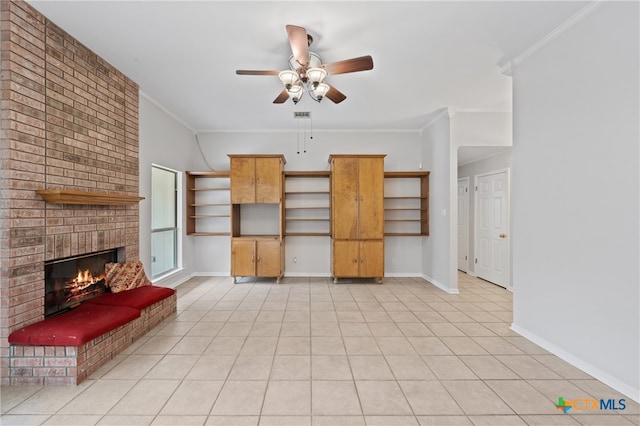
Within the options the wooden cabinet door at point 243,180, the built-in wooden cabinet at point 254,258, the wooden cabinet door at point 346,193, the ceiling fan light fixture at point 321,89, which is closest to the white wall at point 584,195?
the ceiling fan light fixture at point 321,89

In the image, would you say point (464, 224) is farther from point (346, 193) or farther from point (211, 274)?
point (211, 274)

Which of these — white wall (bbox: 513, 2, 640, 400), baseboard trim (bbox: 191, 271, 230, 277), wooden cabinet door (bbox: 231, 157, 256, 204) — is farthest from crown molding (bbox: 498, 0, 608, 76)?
baseboard trim (bbox: 191, 271, 230, 277)

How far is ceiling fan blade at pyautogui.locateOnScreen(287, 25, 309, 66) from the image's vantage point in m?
2.07

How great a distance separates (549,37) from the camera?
255 centimetres

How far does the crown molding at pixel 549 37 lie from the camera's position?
219 centimetres

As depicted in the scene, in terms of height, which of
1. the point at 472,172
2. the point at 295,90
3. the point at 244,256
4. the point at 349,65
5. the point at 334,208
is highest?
the point at 349,65

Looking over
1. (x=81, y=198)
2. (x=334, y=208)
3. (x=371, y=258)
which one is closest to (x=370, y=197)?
(x=334, y=208)

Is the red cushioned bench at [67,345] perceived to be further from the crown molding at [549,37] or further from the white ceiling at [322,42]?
the crown molding at [549,37]

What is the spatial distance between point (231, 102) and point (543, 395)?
4.68 metres

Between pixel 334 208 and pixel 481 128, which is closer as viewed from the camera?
pixel 481 128

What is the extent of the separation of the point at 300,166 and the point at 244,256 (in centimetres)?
204

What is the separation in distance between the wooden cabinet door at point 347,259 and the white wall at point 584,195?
8.24 feet

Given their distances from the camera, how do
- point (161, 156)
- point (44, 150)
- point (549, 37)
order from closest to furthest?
point (44, 150)
point (549, 37)
point (161, 156)

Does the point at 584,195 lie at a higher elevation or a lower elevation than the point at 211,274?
higher
